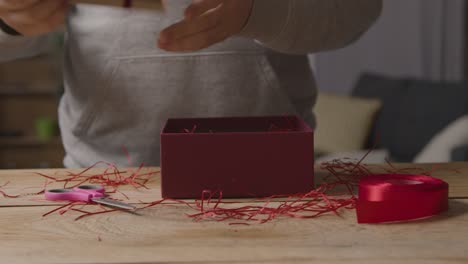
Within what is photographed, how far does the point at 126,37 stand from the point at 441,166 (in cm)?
55

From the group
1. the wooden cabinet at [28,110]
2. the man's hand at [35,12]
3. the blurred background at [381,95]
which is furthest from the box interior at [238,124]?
the wooden cabinet at [28,110]

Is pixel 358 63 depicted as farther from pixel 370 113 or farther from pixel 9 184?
pixel 9 184

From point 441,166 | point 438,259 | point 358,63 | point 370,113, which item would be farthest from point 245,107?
point 358,63

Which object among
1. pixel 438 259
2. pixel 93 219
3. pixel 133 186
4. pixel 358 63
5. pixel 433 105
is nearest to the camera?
pixel 438 259

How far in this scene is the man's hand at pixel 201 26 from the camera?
807 millimetres

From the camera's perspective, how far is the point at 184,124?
2.96ft

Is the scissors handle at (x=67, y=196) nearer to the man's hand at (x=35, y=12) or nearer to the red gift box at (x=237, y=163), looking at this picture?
the red gift box at (x=237, y=163)

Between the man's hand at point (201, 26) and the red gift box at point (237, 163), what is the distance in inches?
4.6

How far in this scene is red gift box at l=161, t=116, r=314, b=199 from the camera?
2.47 ft

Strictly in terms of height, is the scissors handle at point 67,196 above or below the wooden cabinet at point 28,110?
above

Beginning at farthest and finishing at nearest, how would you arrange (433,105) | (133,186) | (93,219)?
(433,105)
(133,186)
(93,219)

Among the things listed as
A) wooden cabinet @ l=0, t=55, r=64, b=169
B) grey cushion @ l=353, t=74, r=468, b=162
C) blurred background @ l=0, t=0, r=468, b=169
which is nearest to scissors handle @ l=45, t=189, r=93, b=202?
blurred background @ l=0, t=0, r=468, b=169

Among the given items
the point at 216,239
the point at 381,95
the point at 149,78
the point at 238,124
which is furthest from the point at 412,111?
the point at 216,239

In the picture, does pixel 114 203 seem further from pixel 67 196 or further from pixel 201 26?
pixel 201 26
